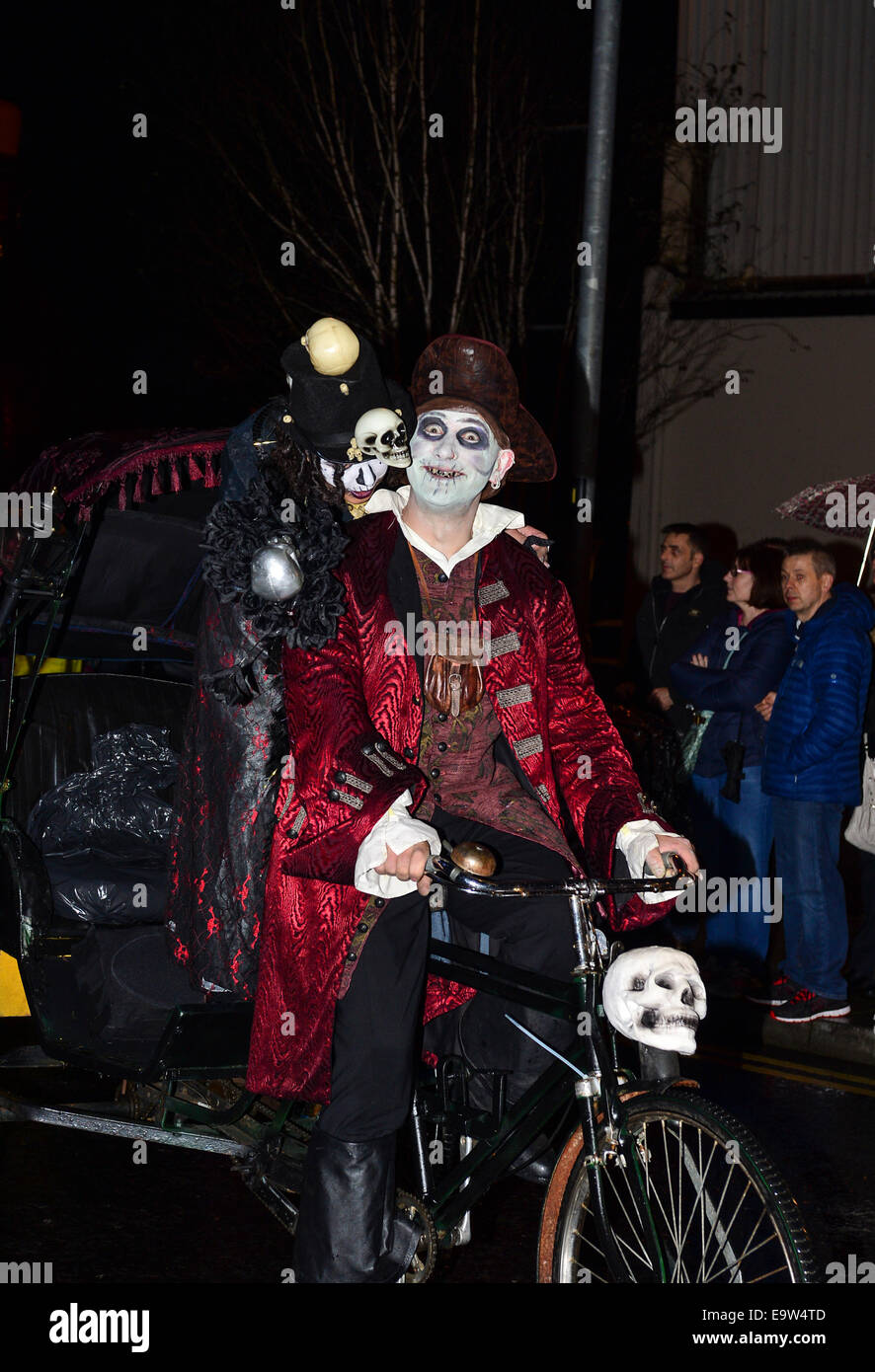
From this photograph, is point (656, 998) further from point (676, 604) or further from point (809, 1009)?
point (676, 604)

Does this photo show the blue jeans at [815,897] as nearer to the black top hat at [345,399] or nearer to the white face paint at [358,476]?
the white face paint at [358,476]

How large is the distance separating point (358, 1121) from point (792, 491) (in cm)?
1072

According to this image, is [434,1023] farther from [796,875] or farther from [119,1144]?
[796,875]

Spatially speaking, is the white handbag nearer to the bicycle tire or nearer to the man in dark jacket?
the man in dark jacket

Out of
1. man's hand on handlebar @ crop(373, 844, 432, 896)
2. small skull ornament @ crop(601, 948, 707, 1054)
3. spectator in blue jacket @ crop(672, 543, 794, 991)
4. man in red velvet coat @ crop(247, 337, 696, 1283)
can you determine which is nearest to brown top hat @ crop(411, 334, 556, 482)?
man in red velvet coat @ crop(247, 337, 696, 1283)

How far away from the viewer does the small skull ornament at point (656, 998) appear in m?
2.96

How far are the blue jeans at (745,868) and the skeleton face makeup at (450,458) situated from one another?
3.74 m

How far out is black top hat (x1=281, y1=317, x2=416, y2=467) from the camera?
3.39m

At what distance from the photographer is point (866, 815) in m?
6.71

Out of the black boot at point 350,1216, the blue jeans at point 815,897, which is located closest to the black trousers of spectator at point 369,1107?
the black boot at point 350,1216

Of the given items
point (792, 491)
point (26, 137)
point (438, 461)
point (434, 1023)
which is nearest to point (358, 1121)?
point (434, 1023)

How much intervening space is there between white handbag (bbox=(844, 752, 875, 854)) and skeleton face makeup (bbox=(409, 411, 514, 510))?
363 cm

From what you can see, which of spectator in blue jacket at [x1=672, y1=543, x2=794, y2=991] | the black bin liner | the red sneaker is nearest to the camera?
the black bin liner

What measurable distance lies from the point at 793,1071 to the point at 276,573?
3.65m
